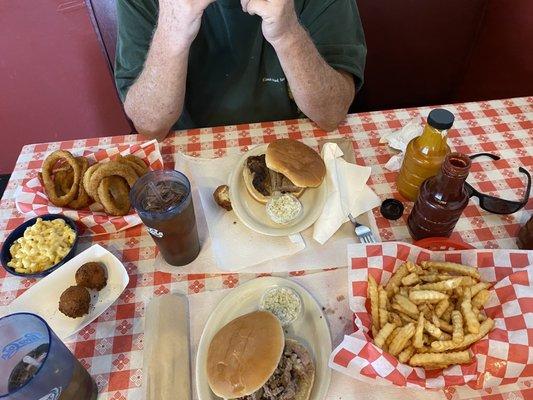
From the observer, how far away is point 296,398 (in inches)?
40.8

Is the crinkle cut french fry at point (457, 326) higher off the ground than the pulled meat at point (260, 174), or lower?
lower

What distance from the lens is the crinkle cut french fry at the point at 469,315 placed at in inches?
39.9

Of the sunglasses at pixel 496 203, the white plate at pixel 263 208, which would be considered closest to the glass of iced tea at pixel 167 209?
the white plate at pixel 263 208

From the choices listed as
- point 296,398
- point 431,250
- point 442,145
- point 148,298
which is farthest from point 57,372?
point 442,145

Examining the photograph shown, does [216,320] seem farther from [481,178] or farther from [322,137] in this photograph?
[481,178]

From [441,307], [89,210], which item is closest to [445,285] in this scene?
[441,307]

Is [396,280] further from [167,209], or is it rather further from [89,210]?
[89,210]

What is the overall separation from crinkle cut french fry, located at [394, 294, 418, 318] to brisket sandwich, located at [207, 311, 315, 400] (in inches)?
11.5

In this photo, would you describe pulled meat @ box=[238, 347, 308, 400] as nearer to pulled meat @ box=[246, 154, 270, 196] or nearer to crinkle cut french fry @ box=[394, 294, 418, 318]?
crinkle cut french fry @ box=[394, 294, 418, 318]

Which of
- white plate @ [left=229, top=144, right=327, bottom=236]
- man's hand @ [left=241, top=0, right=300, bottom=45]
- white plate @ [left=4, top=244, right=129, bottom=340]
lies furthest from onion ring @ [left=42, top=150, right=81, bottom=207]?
man's hand @ [left=241, top=0, right=300, bottom=45]

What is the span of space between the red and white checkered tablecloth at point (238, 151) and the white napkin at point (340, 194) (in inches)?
2.6

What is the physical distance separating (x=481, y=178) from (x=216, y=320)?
112 cm

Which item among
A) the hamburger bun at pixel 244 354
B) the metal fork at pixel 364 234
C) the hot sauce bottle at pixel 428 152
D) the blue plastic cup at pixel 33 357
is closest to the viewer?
the blue plastic cup at pixel 33 357

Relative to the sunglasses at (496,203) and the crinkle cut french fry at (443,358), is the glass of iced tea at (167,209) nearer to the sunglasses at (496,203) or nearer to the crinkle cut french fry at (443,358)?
the crinkle cut french fry at (443,358)
